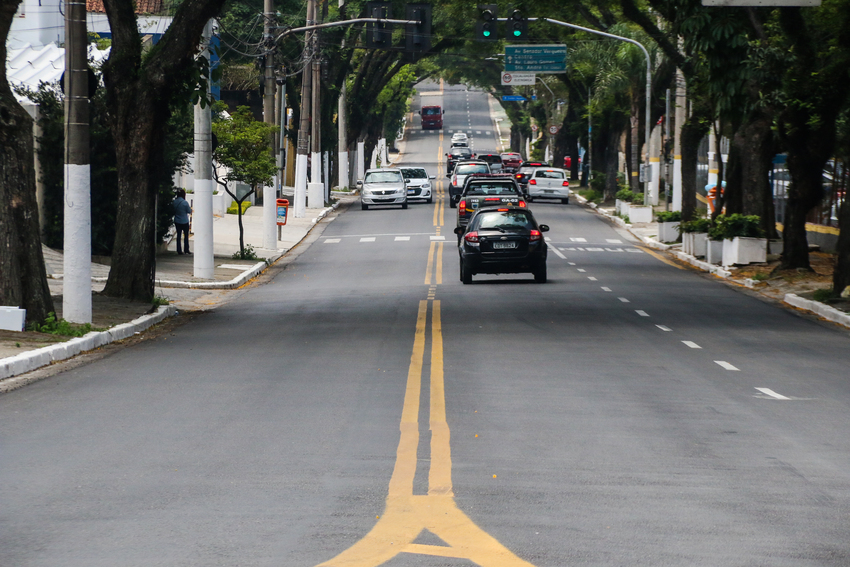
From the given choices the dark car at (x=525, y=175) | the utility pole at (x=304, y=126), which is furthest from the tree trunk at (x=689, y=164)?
the dark car at (x=525, y=175)

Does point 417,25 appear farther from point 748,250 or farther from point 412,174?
point 412,174

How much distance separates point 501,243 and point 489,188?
13.2 metres

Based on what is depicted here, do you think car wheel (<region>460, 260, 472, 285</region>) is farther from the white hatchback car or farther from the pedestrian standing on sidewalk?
the white hatchback car

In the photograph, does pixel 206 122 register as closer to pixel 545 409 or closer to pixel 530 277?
pixel 530 277

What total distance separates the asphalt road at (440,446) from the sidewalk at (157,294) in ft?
2.31

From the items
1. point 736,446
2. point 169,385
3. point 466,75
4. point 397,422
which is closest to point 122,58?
point 169,385

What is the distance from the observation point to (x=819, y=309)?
2058cm

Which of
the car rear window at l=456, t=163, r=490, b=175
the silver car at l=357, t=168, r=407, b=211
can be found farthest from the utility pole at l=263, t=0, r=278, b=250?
the car rear window at l=456, t=163, r=490, b=175

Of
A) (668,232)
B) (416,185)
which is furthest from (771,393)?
(416,185)

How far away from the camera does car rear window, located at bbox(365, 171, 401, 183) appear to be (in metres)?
53.5

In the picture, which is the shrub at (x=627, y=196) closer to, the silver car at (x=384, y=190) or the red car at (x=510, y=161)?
the silver car at (x=384, y=190)

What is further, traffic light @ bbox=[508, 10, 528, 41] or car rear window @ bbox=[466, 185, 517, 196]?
car rear window @ bbox=[466, 185, 517, 196]

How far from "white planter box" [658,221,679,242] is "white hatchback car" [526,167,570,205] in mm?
18641

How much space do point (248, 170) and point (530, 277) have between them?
335 inches
